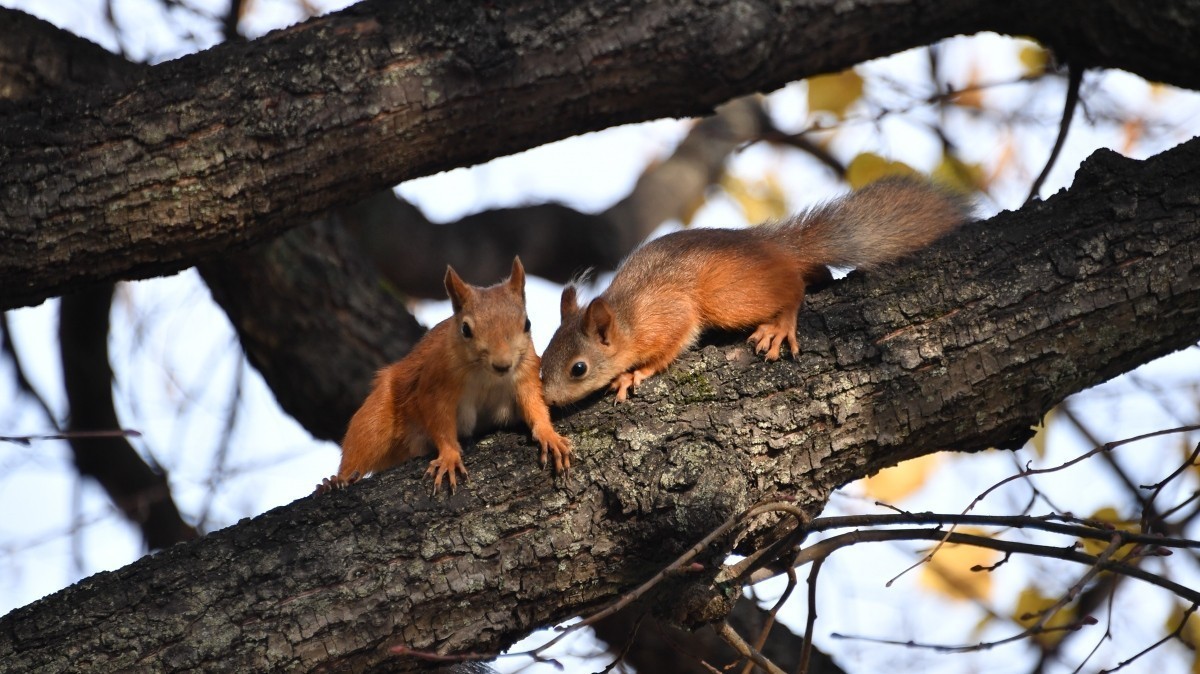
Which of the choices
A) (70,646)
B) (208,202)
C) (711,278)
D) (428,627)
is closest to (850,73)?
(711,278)

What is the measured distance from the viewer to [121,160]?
3.38m

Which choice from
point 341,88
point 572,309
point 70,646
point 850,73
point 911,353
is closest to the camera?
point 70,646

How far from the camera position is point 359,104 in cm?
355

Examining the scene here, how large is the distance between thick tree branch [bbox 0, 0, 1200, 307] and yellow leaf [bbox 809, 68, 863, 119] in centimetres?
61

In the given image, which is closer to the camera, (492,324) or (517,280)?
(492,324)

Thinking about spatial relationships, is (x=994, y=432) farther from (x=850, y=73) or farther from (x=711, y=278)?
(x=850, y=73)

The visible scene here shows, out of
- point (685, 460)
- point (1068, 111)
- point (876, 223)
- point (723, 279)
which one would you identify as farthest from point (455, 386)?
point (1068, 111)

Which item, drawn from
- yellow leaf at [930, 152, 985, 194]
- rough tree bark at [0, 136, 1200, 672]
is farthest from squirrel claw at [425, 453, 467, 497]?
yellow leaf at [930, 152, 985, 194]

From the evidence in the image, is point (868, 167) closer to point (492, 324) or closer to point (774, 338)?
point (774, 338)

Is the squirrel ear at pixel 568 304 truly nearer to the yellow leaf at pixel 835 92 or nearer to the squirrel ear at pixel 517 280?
the squirrel ear at pixel 517 280

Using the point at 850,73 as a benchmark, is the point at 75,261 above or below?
below

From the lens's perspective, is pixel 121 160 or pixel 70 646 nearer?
pixel 70 646

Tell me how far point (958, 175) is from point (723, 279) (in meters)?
1.36

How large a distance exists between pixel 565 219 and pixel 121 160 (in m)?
2.72
